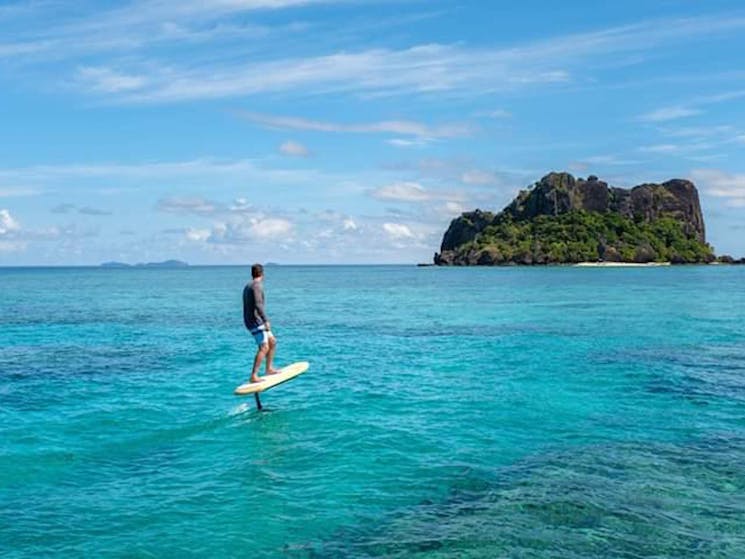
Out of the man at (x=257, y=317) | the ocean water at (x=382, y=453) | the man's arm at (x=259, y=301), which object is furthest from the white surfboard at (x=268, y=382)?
the man's arm at (x=259, y=301)

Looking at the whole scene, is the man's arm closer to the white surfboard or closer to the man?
the man

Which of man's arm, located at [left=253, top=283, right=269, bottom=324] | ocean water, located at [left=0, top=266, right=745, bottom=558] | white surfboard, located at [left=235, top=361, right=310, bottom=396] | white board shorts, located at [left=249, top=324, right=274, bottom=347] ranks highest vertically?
man's arm, located at [left=253, top=283, right=269, bottom=324]

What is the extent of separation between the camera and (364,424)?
20312mm

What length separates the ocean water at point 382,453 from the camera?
12.5 m

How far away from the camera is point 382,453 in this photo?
687 inches

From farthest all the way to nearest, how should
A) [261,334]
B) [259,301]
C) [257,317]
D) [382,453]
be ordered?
[261,334] < [257,317] < [259,301] < [382,453]

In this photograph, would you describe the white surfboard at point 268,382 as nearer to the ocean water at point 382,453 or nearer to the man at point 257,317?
the man at point 257,317

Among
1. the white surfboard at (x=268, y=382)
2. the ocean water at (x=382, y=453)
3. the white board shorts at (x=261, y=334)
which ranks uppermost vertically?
the white board shorts at (x=261, y=334)

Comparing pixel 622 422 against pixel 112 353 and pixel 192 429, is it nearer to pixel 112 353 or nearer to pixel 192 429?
pixel 192 429

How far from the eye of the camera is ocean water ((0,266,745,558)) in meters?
12.5

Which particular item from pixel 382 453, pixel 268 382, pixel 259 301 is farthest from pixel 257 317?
pixel 382 453

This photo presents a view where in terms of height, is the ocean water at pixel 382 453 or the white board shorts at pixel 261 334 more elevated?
the white board shorts at pixel 261 334

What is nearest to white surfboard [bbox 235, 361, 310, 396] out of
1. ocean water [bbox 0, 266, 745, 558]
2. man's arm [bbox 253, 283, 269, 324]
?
ocean water [bbox 0, 266, 745, 558]

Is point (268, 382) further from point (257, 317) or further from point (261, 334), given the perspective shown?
point (257, 317)
